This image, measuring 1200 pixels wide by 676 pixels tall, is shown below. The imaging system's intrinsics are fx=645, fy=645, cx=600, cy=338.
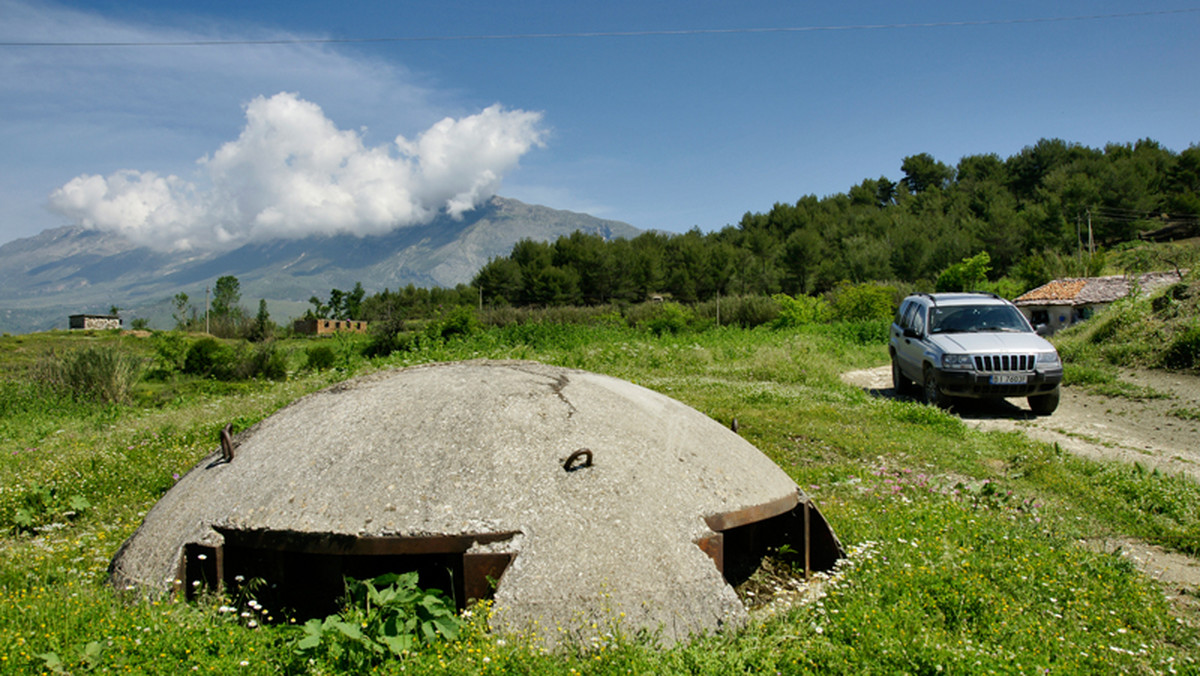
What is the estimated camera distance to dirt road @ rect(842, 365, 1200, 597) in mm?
7473

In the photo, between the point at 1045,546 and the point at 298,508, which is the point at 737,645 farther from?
the point at 1045,546

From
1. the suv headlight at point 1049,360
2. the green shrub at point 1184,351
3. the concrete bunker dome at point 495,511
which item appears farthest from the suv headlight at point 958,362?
the concrete bunker dome at point 495,511

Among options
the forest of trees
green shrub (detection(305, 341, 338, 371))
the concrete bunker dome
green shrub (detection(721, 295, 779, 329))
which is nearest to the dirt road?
the concrete bunker dome

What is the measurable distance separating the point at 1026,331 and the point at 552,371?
1012 centimetres

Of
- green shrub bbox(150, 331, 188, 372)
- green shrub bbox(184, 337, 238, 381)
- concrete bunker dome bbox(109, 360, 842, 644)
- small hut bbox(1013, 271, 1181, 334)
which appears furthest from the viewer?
small hut bbox(1013, 271, 1181, 334)

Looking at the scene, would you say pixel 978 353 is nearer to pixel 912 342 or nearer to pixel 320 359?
pixel 912 342

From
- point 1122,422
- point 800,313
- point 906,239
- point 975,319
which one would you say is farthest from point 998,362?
point 906,239

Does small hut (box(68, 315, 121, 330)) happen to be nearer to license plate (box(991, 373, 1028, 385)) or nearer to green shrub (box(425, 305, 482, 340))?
green shrub (box(425, 305, 482, 340))

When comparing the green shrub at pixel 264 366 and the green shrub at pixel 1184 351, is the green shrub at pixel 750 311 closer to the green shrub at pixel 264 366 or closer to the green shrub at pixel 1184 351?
the green shrub at pixel 264 366

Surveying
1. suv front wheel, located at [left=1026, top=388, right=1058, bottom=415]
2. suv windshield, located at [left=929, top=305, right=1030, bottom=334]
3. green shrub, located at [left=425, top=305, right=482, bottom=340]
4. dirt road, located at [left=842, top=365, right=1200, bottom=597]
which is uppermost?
green shrub, located at [left=425, top=305, right=482, bottom=340]

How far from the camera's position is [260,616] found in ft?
11.2

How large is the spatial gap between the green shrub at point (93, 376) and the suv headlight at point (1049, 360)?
21254mm

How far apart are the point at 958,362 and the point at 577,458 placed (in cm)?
944

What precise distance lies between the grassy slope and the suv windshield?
7.42ft
